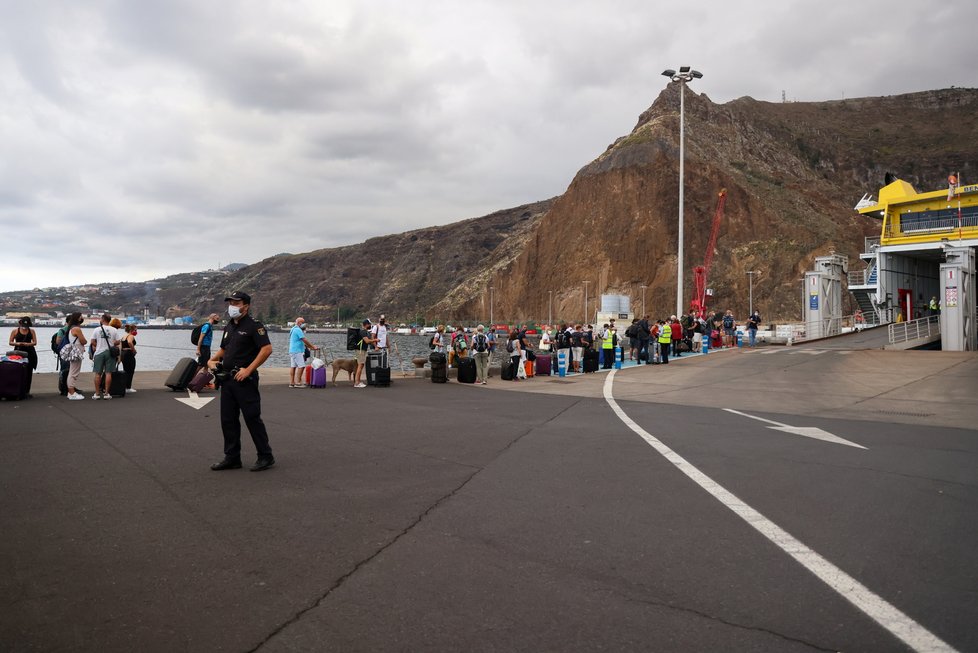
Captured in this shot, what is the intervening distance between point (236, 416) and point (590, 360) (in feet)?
56.3

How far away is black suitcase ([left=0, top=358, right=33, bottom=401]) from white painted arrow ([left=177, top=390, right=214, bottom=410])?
285 centimetres

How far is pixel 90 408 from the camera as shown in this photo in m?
11.8

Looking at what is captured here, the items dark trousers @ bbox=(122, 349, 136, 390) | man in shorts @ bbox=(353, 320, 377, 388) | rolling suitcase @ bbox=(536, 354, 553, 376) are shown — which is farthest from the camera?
rolling suitcase @ bbox=(536, 354, 553, 376)

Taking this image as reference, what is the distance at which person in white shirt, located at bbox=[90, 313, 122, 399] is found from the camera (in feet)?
43.8

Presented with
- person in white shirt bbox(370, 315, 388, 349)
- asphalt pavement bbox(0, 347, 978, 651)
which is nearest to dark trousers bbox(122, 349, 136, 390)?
asphalt pavement bbox(0, 347, 978, 651)

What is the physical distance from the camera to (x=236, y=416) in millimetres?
6793

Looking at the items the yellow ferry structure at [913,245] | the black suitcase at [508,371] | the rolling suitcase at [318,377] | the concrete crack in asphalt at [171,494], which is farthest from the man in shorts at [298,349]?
the yellow ferry structure at [913,245]

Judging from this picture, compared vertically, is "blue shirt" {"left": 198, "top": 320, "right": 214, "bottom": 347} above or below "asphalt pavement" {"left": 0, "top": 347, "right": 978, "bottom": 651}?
above

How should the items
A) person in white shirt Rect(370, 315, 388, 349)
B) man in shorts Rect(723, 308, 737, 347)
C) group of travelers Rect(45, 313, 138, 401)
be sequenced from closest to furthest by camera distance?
group of travelers Rect(45, 313, 138, 401) → person in white shirt Rect(370, 315, 388, 349) → man in shorts Rect(723, 308, 737, 347)

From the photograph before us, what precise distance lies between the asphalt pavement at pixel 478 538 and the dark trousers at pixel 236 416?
39 centimetres

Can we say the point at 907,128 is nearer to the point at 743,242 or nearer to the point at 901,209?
the point at 743,242

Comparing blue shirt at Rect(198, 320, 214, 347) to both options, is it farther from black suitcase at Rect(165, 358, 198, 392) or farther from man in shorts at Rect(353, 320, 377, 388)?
man in shorts at Rect(353, 320, 377, 388)

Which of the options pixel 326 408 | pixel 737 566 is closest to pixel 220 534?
pixel 737 566

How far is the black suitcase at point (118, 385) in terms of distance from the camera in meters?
13.8
